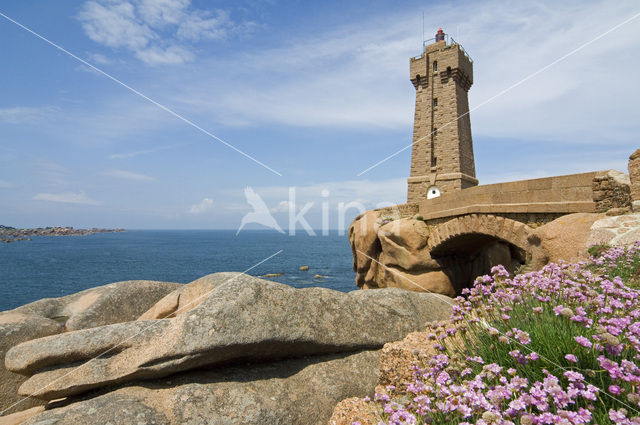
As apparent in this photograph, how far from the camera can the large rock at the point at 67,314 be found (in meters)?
5.50

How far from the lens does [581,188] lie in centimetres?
920

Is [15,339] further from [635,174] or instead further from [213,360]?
[635,174]

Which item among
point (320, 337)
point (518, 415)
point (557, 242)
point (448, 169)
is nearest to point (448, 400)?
point (518, 415)

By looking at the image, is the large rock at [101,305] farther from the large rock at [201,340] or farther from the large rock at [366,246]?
the large rock at [366,246]

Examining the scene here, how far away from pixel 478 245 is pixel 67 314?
57.5 ft

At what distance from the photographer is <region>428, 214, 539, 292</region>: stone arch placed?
35.7 feet

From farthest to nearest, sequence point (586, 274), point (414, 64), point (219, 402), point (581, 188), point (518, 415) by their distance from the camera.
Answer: point (414, 64) → point (581, 188) → point (219, 402) → point (586, 274) → point (518, 415)

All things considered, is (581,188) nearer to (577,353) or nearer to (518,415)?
(577,353)

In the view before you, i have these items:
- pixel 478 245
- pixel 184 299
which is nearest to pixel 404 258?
pixel 478 245

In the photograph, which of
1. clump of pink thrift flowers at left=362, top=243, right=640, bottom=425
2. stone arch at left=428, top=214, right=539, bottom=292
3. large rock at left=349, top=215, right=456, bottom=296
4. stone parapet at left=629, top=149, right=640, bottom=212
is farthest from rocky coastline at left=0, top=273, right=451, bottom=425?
large rock at left=349, top=215, right=456, bottom=296

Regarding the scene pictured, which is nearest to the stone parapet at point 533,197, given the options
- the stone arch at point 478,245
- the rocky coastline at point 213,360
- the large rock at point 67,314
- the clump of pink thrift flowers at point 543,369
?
Answer: the stone arch at point 478,245

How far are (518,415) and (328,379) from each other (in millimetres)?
3265

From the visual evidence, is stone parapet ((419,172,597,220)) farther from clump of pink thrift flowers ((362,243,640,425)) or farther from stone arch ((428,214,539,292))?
clump of pink thrift flowers ((362,243,640,425))

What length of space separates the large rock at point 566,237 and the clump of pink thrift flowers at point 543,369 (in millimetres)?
4538
